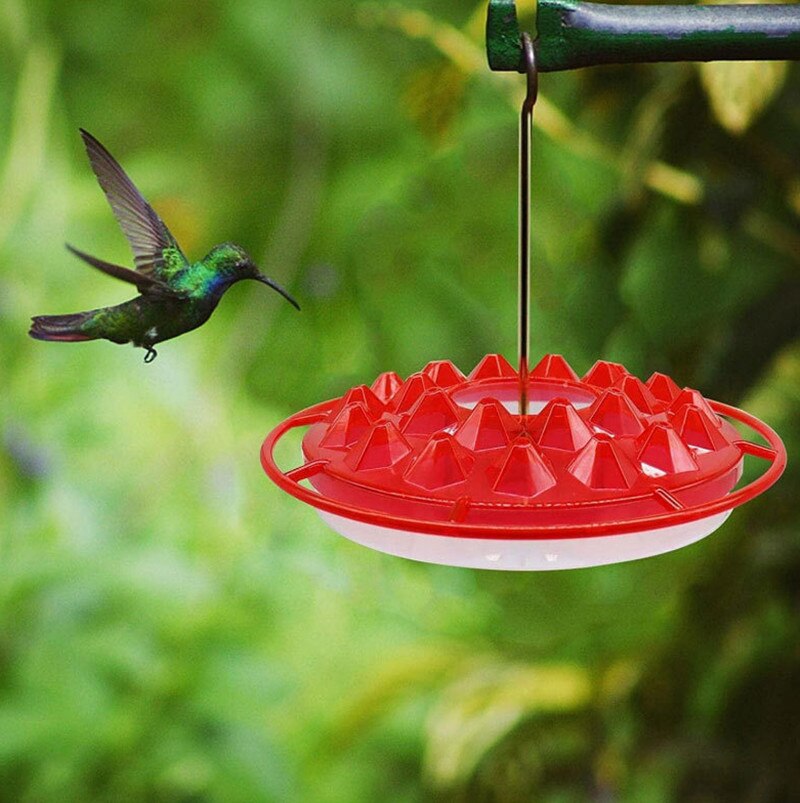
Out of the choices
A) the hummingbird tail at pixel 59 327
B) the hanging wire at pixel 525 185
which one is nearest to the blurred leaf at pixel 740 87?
the hanging wire at pixel 525 185

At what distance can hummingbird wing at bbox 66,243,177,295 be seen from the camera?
0.72 m

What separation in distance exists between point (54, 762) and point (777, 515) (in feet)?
4.66

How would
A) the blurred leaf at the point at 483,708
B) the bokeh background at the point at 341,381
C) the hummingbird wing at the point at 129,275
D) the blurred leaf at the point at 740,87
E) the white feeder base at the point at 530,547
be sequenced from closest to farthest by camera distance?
the hummingbird wing at the point at 129,275 → the white feeder base at the point at 530,547 → the blurred leaf at the point at 740,87 → the bokeh background at the point at 341,381 → the blurred leaf at the point at 483,708

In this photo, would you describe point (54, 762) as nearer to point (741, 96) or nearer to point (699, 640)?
point (699, 640)

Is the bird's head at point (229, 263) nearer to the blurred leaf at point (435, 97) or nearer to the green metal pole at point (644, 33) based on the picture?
the green metal pole at point (644, 33)

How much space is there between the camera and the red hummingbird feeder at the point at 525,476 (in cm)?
80

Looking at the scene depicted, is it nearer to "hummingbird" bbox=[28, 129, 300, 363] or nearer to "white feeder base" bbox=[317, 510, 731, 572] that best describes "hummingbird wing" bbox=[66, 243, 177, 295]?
"hummingbird" bbox=[28, 129, 300, 363]

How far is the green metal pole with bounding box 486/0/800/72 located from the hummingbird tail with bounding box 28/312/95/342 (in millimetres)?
374

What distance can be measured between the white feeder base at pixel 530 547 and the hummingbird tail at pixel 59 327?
241 millimetres

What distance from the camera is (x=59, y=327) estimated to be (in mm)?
922

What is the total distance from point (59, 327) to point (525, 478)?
Answer: 386 mm

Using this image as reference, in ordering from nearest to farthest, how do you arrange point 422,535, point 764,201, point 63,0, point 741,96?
point 422,535 → point 741,96 → point 63,0 → point 764,201

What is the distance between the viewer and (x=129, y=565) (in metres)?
2.13

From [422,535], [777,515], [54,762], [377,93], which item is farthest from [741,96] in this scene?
[54,762]
